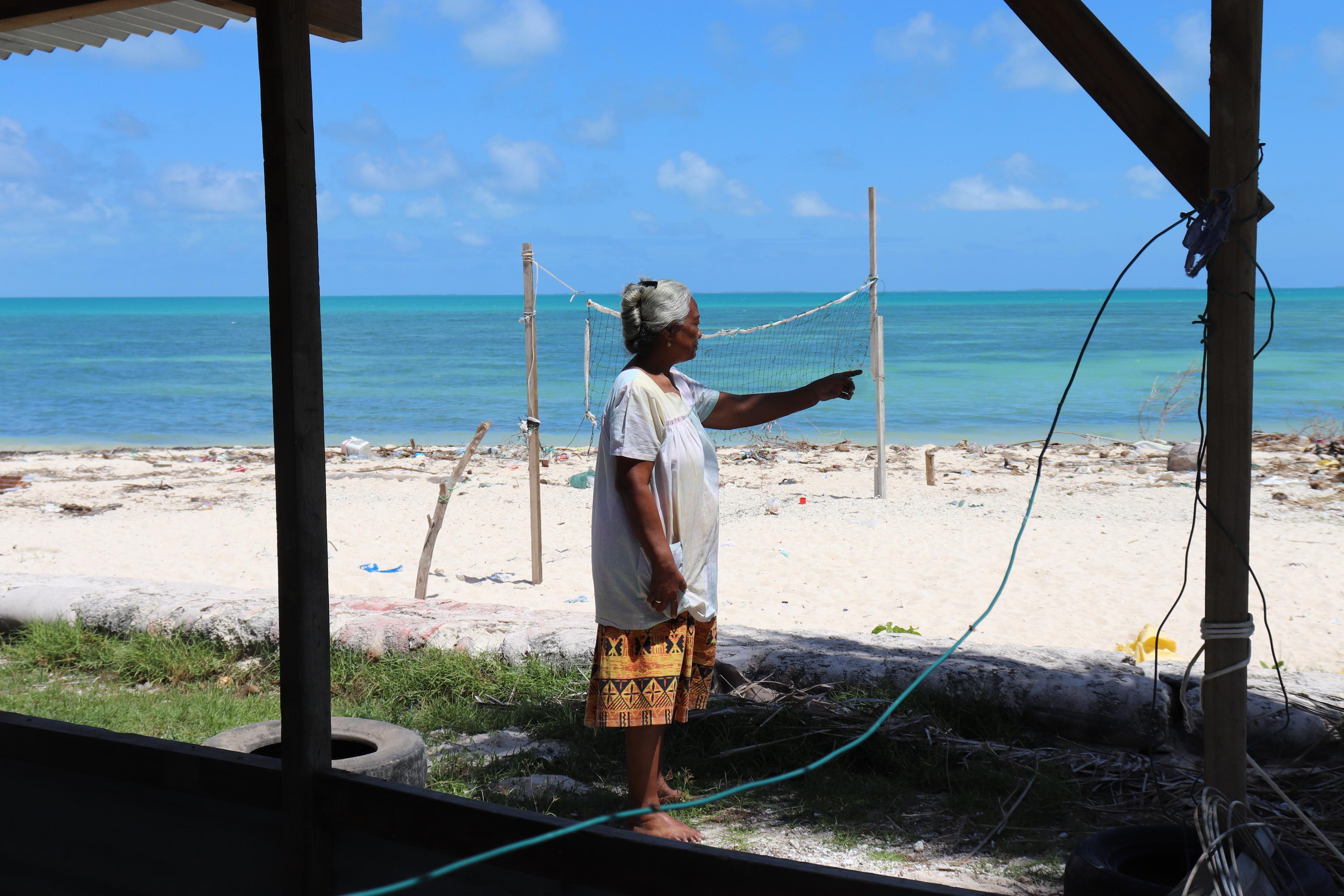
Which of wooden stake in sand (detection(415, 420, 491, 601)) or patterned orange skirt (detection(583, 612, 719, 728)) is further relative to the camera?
wooden stake in sand (detection(415, 420, 491, 601))

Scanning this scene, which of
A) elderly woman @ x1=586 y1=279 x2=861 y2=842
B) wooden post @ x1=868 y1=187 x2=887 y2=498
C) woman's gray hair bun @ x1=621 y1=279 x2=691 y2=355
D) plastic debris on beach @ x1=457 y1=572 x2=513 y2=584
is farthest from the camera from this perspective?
wooden post @ x1=868 y1=187 x2=887 y2=498

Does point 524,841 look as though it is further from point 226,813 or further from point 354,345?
point 354,345

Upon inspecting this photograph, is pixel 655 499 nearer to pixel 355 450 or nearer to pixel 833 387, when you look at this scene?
pixel 833 387

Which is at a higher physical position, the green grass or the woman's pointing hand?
the woman's pointing hand

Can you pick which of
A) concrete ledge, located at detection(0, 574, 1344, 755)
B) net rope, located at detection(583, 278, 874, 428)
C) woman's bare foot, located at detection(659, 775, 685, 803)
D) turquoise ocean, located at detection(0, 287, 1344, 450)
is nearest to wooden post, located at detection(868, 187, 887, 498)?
net rope, located at detection(583, 278, 874, 428)

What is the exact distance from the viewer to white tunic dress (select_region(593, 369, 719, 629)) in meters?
2.74

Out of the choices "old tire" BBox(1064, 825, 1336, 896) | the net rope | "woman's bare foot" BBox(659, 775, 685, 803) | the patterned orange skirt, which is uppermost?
the net rope

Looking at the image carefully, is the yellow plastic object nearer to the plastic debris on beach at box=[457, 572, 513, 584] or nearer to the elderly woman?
the elderly woman

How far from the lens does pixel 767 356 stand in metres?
24.6

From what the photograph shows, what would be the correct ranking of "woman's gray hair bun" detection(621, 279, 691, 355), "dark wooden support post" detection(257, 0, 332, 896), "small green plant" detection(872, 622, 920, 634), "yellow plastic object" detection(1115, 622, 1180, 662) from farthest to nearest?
"small green plant" detection(872, 622, 920, 634), "yellow plastic object" detection(1115, 622, 1180, 662), "woman's gray hair bun" detection(621, 279, 691, 355), "dark wooden support post" detection(257, 0, 332, 896)

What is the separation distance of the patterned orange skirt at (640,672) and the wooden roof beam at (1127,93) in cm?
168

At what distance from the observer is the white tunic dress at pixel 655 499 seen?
2740 millimetres

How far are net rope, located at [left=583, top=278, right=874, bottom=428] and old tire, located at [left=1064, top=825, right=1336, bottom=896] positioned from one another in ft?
22.2

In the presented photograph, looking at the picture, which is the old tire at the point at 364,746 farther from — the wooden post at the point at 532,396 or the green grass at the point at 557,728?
the wooden post at the point at 532,396
